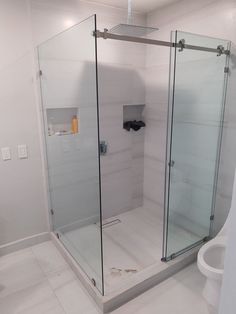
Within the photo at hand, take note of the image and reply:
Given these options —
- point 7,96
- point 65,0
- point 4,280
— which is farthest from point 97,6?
point 4,280

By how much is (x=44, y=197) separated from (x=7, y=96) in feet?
3.63

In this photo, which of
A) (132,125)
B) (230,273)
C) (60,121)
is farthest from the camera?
(132,125)

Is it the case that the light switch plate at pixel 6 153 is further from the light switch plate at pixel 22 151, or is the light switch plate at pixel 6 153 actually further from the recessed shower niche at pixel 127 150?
the recessed shower niche at pixel 127 150

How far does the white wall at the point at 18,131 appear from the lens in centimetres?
209

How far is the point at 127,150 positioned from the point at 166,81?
3.14 feet

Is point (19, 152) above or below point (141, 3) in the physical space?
below

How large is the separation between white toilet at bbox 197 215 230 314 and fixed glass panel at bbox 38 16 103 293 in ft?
2.59

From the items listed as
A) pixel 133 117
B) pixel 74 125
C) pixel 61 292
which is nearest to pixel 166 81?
pixel 133 117

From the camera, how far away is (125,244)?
2.59 meters

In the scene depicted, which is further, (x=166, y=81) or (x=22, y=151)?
(x=166, y=81)

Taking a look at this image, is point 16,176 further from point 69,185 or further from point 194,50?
point 194,50

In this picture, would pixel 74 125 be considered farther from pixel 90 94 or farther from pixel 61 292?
pixel 61 292

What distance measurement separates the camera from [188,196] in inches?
99.4

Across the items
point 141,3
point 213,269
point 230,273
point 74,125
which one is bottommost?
point 213,269
